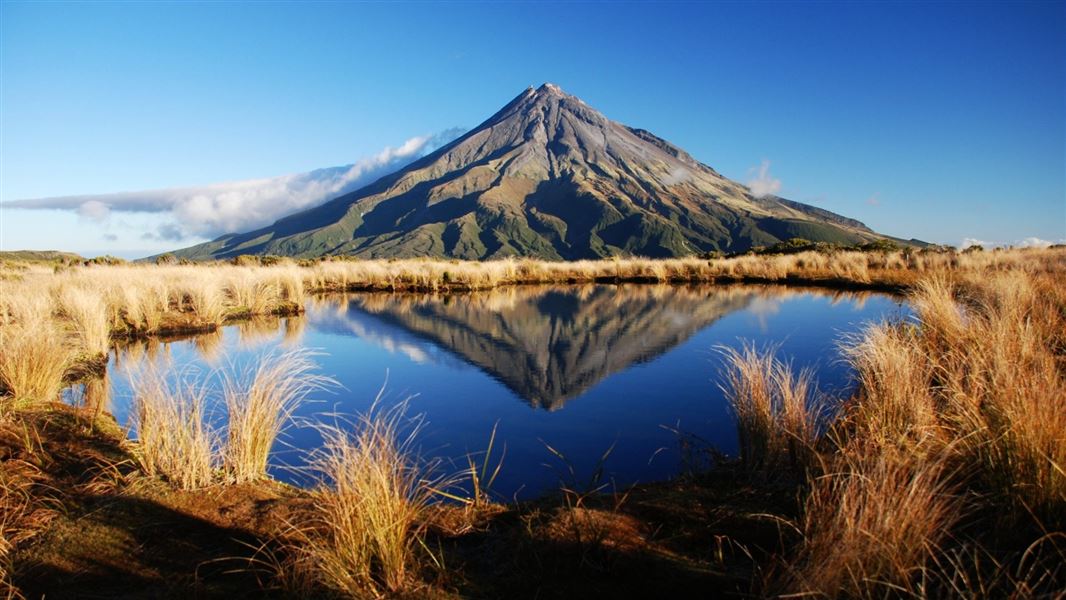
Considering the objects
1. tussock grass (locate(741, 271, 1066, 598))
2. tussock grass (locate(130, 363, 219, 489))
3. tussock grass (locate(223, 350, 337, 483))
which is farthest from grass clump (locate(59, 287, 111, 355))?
tussock grass (locate(741, 271, 1066, 598))

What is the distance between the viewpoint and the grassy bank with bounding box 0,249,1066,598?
2451mm

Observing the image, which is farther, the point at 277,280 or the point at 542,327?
the point at 277,280

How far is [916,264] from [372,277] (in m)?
22.9

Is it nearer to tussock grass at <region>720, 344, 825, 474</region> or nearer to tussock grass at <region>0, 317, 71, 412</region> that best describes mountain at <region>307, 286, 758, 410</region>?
tussock grass at <region>720, 344, 825, 474</region>

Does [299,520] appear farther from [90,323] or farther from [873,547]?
[90,323]

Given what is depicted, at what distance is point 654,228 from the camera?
182750 millimetres

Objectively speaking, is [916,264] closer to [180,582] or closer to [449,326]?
[449,326]

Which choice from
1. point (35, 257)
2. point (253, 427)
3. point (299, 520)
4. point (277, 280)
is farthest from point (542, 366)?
point (35, 257)

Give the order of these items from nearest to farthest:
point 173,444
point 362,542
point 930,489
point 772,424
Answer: point 362,542, point 930,489, point 173,444, point 772,424

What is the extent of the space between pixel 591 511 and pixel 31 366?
6.33 m

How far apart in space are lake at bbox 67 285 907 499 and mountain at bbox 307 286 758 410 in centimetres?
5

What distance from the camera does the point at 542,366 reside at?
9.29 metres

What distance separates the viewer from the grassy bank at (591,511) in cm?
245

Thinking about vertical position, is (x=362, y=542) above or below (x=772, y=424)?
below
